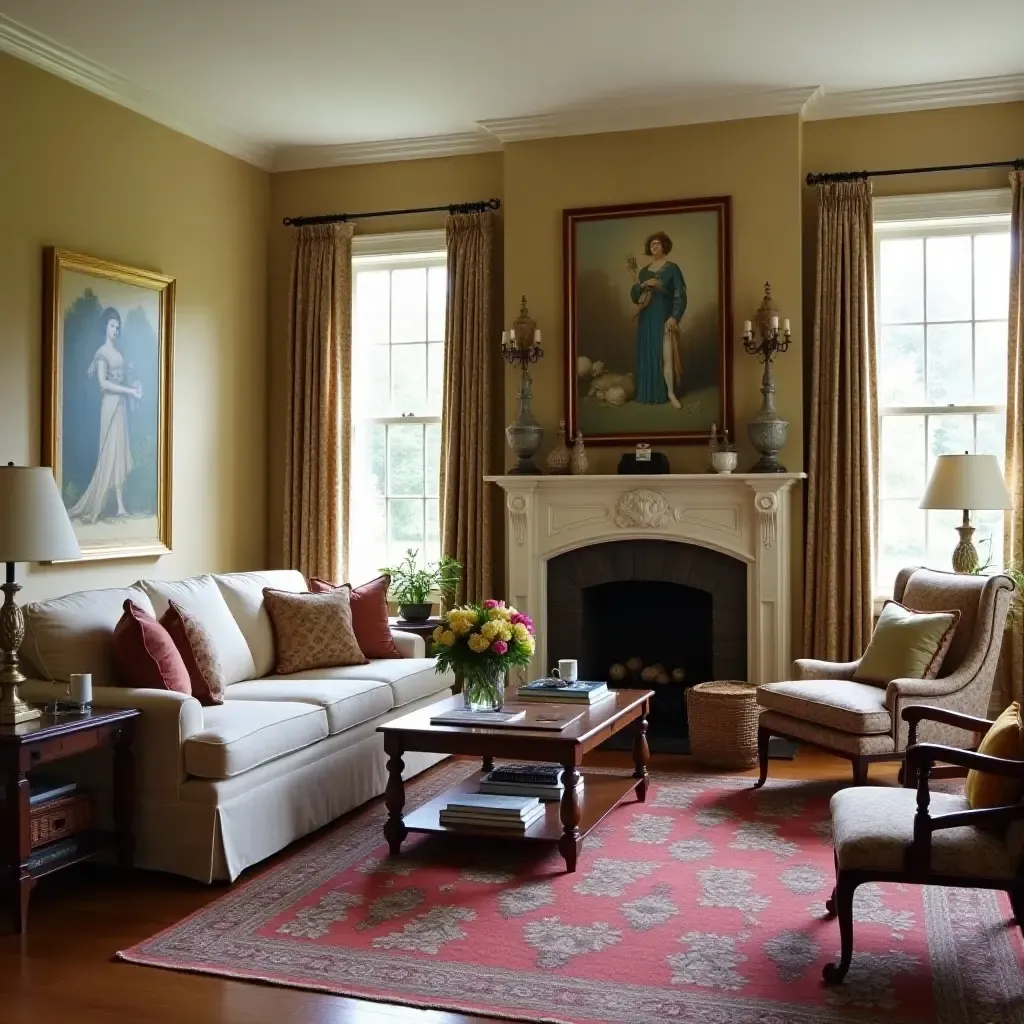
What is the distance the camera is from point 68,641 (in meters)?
4.46

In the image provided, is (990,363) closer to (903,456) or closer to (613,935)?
(903,456)

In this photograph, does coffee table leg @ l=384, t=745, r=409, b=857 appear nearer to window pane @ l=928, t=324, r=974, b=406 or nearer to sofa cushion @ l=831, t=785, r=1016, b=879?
sofa cushion @ l=831, t=785, r=1016, b=879

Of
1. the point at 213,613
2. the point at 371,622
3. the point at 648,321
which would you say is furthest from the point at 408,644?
the point at 648,321

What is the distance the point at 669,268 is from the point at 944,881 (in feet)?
14.3

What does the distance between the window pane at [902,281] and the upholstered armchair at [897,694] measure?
177 cm

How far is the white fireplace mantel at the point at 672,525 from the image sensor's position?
6543 millimetres

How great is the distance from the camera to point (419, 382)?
301 inches

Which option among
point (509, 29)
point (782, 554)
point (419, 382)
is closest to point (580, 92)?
point (509, 29)

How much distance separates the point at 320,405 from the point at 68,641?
3.33 meters

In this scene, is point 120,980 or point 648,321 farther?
point 648,321

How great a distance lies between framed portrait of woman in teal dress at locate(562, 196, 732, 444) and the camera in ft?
22.1

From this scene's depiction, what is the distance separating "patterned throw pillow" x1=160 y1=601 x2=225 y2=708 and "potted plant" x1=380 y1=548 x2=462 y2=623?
2.08 meters

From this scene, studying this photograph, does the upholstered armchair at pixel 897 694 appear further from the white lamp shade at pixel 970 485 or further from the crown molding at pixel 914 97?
the crown molding at pixel 914 97

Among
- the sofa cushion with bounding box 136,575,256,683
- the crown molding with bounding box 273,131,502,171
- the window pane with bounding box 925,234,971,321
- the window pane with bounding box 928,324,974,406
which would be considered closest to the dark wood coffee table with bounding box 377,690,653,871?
the sofa cushion with bounding box 136,575,256,683
